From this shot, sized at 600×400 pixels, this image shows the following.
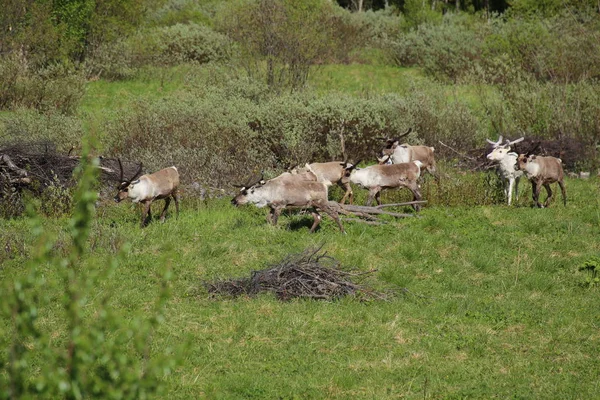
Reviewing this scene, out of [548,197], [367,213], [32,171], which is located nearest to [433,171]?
[548,197]

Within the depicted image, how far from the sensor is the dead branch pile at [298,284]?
11625 mm

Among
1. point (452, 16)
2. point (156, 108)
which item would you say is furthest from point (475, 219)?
point (452, 16)

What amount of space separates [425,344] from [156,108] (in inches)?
539

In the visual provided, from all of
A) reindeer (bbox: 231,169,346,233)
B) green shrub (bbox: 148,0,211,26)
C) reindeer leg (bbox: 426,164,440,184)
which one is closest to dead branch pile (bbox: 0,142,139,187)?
reindeer (bbox: 231,169,346,233)

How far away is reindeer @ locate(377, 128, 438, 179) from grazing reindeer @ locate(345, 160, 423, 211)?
168 centimetres

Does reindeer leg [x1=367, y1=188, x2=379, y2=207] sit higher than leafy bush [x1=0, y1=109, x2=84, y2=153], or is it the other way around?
reindeer leg [x1=367, y1=188, x2=379, y2=207]

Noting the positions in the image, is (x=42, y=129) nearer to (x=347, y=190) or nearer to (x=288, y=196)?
(x=347, y=190)

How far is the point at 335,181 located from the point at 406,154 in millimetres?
2682

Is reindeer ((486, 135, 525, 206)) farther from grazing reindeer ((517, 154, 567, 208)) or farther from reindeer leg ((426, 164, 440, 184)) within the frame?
reindeer leg ((426, 164, 440, 184))

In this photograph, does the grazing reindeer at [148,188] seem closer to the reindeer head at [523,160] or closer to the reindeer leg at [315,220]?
the reindeer leg at [315,220]

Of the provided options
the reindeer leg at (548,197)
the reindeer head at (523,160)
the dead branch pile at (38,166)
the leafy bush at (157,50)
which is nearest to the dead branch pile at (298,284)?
the dead branch pile at (38,166)

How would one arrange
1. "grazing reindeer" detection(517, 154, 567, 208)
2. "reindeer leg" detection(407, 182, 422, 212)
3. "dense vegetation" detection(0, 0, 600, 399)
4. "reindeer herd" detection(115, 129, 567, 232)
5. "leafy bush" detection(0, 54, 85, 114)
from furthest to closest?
"leafy bush" detection(0, 54, 85, 114) < "grazing reindeer" detection(517, 154, 567, 208) < "reindeer leg" detection(407, 182, 422, 212) < "reindeer herd" detection(115, 129, 567, 232) < "dense vegetation" detection(0, 0, 600, 399)

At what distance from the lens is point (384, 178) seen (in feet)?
55.4

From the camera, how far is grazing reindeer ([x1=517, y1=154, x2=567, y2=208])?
17.6 meters
